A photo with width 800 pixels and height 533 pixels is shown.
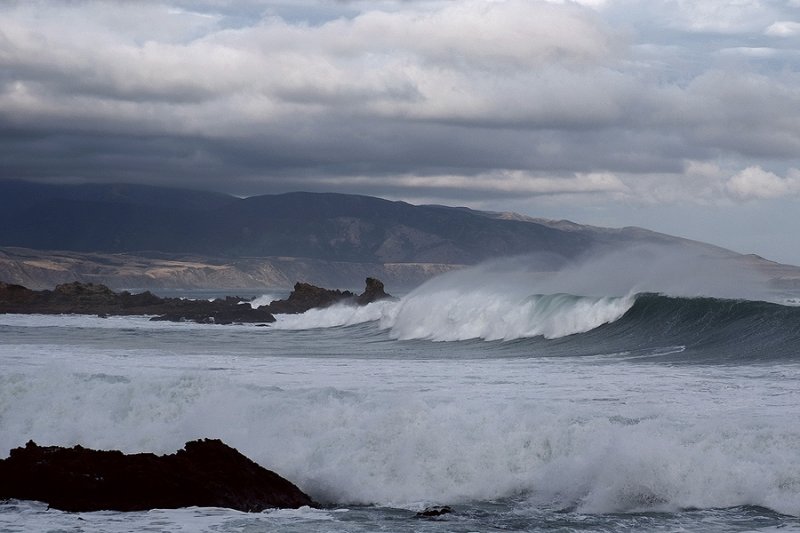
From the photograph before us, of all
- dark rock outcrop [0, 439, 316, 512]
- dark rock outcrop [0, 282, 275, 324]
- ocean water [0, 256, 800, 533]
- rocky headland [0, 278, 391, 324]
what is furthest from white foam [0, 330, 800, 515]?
dark rock outcrop [0, 282, 275, 324]

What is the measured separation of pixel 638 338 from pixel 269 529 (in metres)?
18.1

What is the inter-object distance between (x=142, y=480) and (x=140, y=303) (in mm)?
51909

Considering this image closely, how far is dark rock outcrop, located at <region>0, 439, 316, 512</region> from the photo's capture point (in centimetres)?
995

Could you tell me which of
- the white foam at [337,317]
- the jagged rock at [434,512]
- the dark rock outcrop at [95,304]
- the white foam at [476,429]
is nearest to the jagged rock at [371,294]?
the white foam at [337,317]

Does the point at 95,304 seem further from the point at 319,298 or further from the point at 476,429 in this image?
the point at 476,429

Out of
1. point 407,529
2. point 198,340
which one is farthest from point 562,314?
point 407,529

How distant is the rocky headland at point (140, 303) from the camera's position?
5400 cm

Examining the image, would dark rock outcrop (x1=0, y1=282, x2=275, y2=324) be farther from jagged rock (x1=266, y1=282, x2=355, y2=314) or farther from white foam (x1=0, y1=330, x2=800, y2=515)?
white foam (x1=0, y1=330, x2=800, y2=515)

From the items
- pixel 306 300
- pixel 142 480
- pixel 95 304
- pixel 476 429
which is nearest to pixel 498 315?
pixel 476 429

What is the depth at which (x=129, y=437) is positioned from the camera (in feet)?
46.2

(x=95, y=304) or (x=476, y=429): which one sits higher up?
(x=95, y=304)

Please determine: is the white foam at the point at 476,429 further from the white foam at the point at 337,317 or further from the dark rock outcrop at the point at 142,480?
the white foam at the point at 337,317

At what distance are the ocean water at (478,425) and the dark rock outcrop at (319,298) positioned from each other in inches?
1067

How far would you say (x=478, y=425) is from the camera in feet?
41.7
